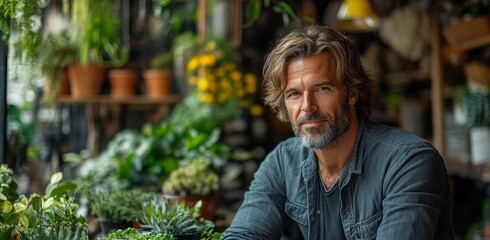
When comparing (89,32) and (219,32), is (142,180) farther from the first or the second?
(219,32)

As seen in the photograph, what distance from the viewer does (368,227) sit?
1989 millimetres

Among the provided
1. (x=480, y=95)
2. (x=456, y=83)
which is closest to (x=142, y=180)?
(x=480, y=95)

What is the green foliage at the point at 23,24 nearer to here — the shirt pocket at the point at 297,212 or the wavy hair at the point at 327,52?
the wavy hair at the point at 327,52

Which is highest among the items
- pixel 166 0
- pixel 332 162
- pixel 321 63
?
pixel 166 0

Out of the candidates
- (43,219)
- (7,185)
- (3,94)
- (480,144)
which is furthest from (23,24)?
(480,144)

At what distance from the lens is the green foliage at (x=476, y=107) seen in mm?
4109

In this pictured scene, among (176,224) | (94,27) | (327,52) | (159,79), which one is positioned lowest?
(176,224)

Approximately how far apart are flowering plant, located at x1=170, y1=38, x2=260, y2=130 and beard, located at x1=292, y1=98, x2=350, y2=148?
8.36ft

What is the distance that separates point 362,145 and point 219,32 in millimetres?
4416

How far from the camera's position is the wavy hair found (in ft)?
6.88

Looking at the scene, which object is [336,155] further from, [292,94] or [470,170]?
[470,170]

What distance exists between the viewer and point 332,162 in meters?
2.16

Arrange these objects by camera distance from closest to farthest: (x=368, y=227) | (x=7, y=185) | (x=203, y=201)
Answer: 1. (x=368, y=227)
2. (x=7, y=185)
3. (x=203, y=201)

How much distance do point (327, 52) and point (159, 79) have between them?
3403mm
